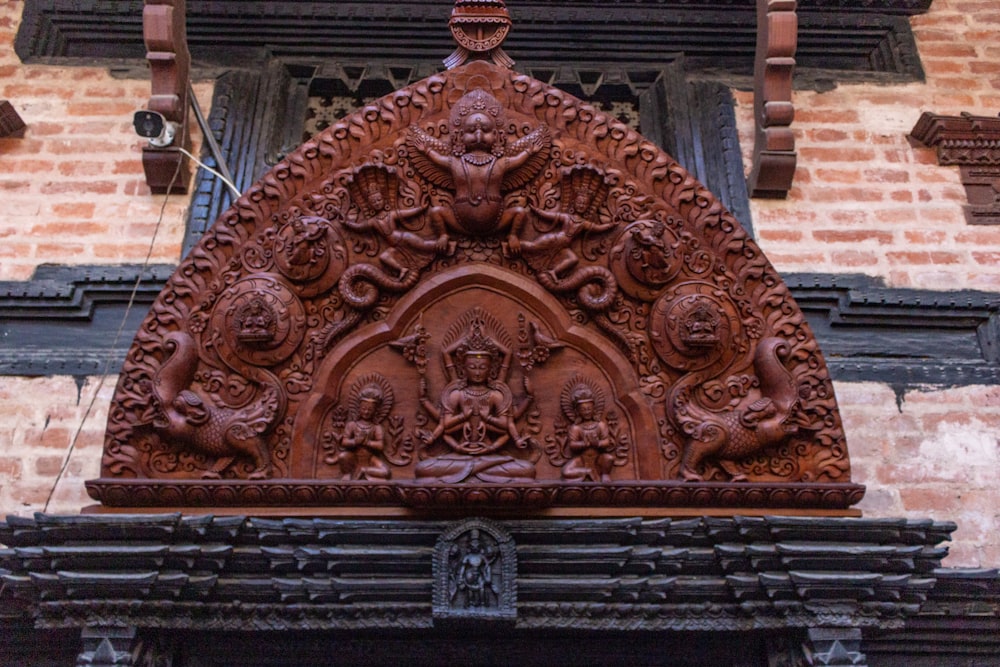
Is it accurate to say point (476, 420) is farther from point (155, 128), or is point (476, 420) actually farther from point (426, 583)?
point (155, 128)

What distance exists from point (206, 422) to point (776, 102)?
333cm

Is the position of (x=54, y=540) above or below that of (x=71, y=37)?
below

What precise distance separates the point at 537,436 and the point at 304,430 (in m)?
0.98

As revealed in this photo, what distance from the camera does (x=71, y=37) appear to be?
5.92 meters

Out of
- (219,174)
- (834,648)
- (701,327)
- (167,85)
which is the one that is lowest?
(834,648)

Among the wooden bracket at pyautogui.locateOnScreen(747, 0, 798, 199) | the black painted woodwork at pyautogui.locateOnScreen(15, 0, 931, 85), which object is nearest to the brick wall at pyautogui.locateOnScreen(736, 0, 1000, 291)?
the wooden bracket at pyautogui.locateOnScreen(747, 0, 798, 199)

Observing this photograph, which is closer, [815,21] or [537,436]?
[537,436]

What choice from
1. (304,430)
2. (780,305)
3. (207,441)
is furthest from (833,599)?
(207,441)

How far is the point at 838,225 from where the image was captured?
5.26 m

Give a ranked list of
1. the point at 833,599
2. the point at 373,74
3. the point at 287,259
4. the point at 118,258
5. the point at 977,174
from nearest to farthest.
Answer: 1. the point at 833,599
2. the point at 287,259
3. the point at 118,258
4. the point at 977,174
5. the point at 373,74

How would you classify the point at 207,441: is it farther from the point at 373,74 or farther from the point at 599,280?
the point at 373,74

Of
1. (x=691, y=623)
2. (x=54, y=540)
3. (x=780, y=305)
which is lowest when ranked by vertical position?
(x=691, y=623)

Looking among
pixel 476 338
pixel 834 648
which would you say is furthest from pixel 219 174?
pixel 834 648

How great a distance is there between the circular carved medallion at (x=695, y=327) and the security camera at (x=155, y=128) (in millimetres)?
2667
